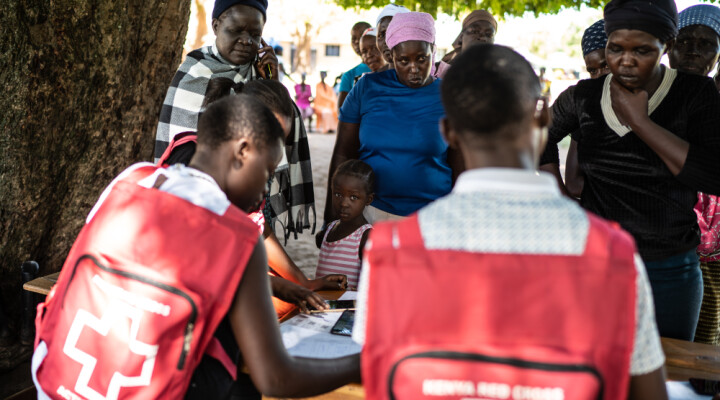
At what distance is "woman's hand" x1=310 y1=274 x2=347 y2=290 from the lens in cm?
250

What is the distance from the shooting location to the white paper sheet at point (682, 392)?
5.49 feet

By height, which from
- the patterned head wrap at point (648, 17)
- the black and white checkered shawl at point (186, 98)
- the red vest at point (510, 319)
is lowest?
the red vest at point (510, 319)

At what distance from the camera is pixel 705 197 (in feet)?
9.81

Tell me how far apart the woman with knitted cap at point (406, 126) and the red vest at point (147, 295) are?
168 cm

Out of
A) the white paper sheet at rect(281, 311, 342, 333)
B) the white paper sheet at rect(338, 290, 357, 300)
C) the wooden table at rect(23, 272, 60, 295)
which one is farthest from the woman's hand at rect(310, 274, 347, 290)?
the wooden table at rect(23, 272, 60, 295)

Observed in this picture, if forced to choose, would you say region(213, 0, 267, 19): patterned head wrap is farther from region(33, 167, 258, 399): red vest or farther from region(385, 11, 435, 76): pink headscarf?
region(33, 167, 258, 399): red vest

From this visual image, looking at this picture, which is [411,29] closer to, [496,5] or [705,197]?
[705,197]

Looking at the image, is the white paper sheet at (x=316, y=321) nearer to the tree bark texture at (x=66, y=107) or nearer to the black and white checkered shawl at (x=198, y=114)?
the black and white checkered shawl at (x=198, y=114)

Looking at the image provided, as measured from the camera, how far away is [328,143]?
14.5 metres

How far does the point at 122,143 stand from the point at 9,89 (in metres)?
0.65

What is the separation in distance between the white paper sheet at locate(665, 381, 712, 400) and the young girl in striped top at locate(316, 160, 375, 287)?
1.56 m

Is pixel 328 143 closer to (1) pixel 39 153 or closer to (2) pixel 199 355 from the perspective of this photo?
(1) pixel 39 153

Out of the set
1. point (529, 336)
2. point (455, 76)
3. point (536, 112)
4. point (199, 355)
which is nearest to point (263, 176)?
point (199, 355)

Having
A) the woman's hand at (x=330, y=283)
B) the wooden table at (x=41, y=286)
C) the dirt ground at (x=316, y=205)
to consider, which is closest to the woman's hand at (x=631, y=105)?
the woman's hand at (x=330, y=283)
